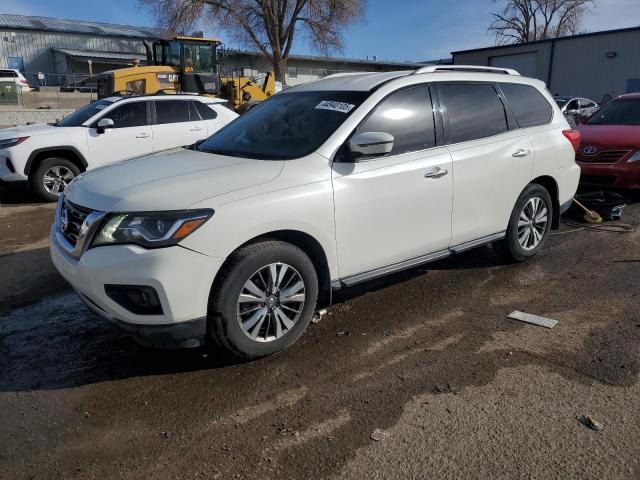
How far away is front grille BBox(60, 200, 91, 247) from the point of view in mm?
3234

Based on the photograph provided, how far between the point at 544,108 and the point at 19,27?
56998mm

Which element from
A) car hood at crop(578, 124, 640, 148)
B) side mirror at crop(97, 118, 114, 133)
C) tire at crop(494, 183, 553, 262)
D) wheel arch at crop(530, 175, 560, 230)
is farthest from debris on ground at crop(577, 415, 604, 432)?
side mirror at crop(97, 118, 114, 133)

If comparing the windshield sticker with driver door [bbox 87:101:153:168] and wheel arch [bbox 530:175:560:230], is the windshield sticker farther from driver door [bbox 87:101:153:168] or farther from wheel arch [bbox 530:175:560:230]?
driver door [bbox 87:101:153:168]

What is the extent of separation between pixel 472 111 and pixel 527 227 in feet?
4.59

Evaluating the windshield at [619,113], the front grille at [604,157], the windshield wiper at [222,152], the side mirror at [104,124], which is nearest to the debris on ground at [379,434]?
the windshield wiper at [222,152]

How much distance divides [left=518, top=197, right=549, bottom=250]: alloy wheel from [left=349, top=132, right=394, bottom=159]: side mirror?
2110 mm

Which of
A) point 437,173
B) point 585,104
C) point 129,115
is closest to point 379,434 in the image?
point 437,173

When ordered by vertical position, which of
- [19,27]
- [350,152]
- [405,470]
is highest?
[19,27]

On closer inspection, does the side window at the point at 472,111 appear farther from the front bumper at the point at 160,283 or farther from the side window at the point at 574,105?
the side window at the point at 574,105

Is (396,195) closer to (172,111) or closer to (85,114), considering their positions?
(172,111)

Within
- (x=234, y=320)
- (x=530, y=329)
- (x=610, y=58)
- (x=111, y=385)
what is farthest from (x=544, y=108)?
(x=610, y=58)

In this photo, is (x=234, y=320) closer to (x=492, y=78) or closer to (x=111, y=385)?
(x=111, y=385)

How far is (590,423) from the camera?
276cm

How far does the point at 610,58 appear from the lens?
96.1ft
